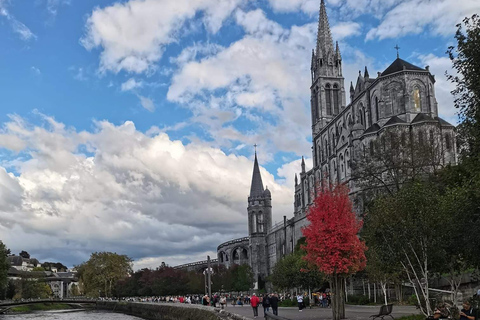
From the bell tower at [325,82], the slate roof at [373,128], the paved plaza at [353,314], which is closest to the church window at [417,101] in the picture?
the slate roof at [373,128]

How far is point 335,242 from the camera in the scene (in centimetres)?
2598

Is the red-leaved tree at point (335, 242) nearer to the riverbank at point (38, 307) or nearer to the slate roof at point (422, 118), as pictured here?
the slate roof at point (422, 118)

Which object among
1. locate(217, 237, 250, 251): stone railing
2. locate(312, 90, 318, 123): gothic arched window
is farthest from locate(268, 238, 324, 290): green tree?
locate(217, 237, 250, 251): stone railing

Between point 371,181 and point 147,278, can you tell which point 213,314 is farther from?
point 147,278

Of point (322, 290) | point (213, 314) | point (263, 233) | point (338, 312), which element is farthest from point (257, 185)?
point (338, 312)

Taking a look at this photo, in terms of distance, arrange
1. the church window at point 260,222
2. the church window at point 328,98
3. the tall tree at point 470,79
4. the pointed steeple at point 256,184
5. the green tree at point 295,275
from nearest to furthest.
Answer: the tall tree at point 470,79 < the green tree at point 295,275 < the church window at point 328,98 < the church window at point 260,222 < the pointed steeple at point 256,184

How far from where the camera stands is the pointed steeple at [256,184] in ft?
437

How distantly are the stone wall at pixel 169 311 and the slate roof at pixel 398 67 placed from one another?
132 feet

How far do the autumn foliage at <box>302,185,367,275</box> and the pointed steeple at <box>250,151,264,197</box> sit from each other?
106078 mm

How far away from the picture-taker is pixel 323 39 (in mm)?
104500

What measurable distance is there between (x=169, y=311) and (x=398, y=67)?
4215 cm

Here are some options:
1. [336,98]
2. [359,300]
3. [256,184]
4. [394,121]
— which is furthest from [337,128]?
[359,300]

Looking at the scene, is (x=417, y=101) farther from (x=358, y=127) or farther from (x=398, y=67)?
(x=358, y=127)

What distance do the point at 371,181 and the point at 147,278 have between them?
73.1 metres
